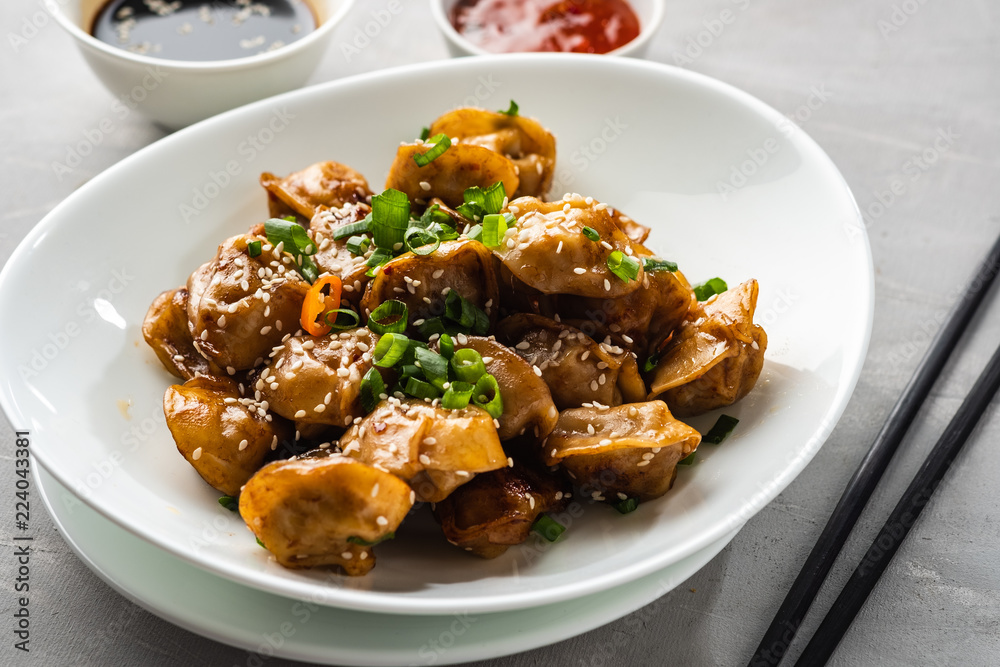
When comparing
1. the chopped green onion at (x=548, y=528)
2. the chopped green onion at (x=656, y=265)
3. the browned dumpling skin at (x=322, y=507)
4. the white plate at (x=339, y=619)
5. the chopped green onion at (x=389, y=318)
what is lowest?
the white plate at (x=339, y=619)

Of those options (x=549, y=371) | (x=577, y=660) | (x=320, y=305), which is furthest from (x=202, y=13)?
(x=577, y=660)

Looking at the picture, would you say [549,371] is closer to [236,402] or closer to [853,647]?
[236,402]

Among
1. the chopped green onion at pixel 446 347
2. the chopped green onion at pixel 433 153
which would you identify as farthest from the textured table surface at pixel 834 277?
the chopped green onion at pixel 433 153

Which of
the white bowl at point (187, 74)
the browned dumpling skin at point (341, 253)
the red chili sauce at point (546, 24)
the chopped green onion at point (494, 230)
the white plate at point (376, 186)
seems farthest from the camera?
the red chili sauce at point (546, 24)

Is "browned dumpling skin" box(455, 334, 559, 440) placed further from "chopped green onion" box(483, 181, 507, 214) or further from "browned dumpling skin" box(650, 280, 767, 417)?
"chopped green onion" box(483, 181, 507, 214)

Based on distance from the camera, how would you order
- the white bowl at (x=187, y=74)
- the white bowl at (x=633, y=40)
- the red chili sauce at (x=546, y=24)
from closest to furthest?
the white bowl at (x=187, y=74)
the white bowl at (x=633, y=40)
the red chili sauce at (x=546, y=24)

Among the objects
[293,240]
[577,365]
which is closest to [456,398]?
[577,365]

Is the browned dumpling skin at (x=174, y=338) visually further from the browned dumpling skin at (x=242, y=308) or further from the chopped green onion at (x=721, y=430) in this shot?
the chopped green onion at (x=721, y=430)
